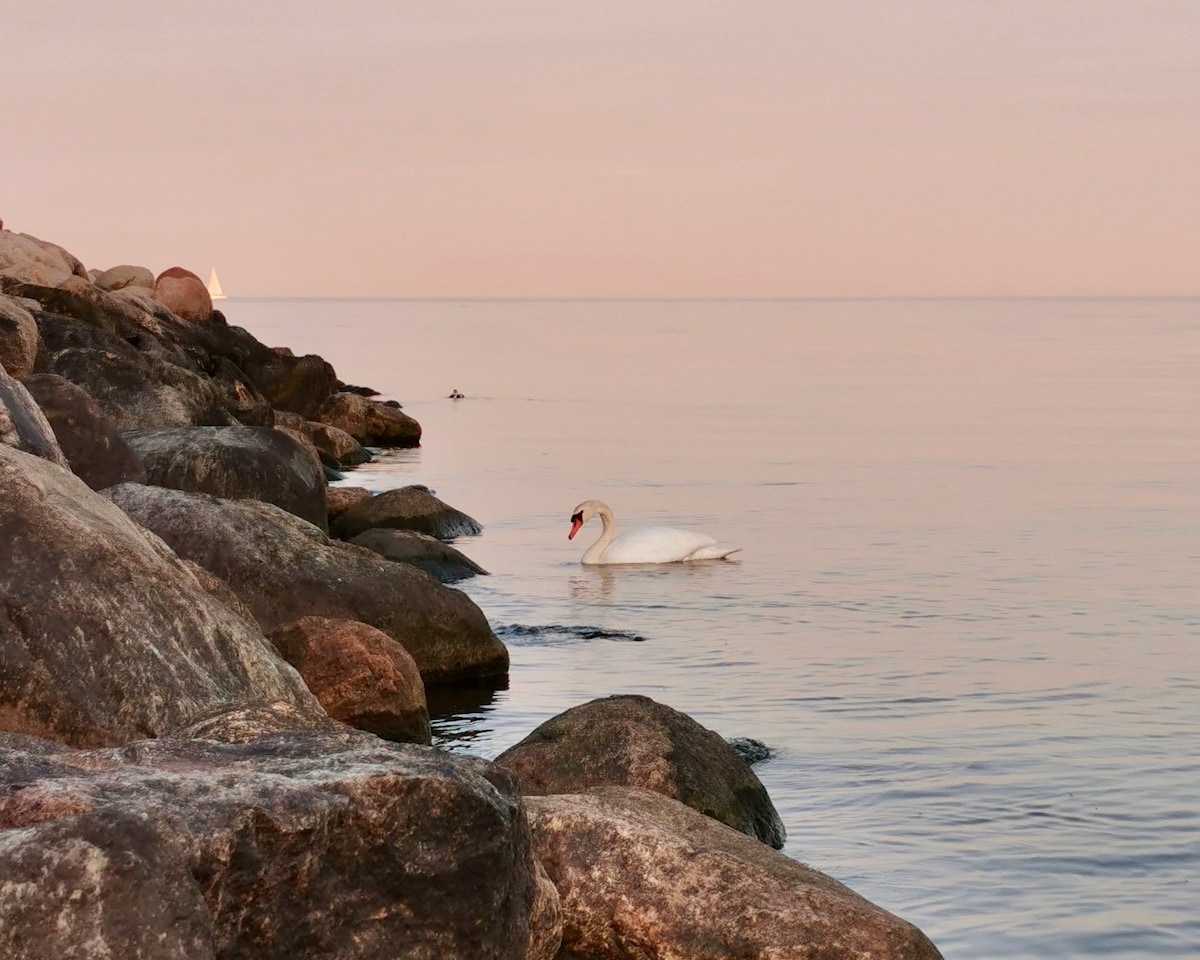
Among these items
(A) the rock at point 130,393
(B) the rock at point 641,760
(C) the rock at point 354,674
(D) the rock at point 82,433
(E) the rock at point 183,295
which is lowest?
(B) the rock at point 641,760

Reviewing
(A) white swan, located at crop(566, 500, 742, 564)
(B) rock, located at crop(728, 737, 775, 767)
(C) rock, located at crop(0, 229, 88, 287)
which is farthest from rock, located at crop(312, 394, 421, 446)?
(B) rock, located at crop(728, 737, 775, 767)

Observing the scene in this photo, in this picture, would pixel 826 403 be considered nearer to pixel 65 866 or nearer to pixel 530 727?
pixel 530 727

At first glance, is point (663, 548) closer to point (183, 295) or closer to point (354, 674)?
point (354, 674)

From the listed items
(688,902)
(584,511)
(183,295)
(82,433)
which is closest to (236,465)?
(82,433)

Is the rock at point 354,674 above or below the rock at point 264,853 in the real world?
above

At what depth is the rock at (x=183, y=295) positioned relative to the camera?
41.6 metres

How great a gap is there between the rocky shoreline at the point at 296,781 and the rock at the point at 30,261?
20.0 metres

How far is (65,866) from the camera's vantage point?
12.1 feet

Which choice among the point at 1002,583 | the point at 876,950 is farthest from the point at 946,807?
the point at 1002,583

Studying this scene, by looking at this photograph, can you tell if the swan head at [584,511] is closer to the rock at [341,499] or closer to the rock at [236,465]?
the rock at [341,499]

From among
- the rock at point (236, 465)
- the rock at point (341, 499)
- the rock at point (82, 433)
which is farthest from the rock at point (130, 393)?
the rock at point (82, 433)

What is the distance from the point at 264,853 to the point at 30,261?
3033cm

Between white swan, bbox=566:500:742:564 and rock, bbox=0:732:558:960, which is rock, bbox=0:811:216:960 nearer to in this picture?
rock, bbox=0:732:558:960

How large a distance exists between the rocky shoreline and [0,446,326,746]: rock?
0.4 inches
